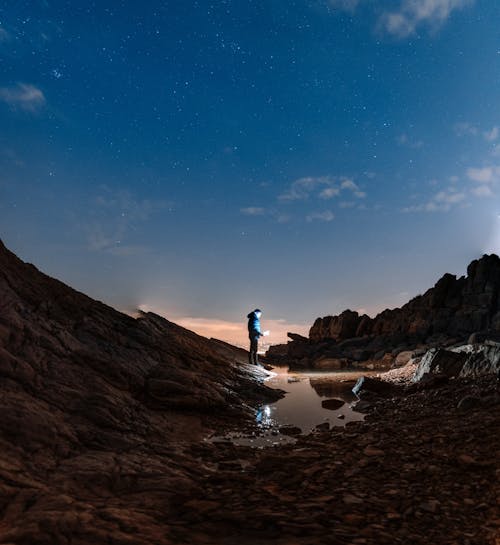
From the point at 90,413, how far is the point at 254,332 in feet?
58.5

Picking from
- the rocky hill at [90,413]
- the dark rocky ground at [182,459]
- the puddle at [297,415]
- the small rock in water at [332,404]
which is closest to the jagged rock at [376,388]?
the puddle at [297,415]

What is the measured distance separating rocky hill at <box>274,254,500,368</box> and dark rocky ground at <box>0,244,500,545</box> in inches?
1903

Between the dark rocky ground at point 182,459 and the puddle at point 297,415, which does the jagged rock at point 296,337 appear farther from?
the dark rocky ground at point 182,459

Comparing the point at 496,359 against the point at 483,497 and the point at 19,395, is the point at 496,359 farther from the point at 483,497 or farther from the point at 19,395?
the point at 19,395

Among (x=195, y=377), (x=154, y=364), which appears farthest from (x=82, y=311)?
(x=195, y=377)

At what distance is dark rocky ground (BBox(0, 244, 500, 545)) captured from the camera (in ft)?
12.6

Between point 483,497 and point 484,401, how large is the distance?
16.6ft

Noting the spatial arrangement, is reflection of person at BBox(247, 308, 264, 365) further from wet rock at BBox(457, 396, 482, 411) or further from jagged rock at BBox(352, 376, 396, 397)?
wet rock at BBox(457, 396, 482, 411)

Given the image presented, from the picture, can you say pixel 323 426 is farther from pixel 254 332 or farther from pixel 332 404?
pixel 254 332

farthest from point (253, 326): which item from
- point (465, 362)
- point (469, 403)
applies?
point (469, 403)

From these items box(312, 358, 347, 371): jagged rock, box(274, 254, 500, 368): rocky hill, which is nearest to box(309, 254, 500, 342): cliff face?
box(274, 254, 500, 368): rocky hill

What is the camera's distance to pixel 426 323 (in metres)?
69.8

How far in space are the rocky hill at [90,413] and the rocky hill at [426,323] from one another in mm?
47701

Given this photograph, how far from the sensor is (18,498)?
421 cm
